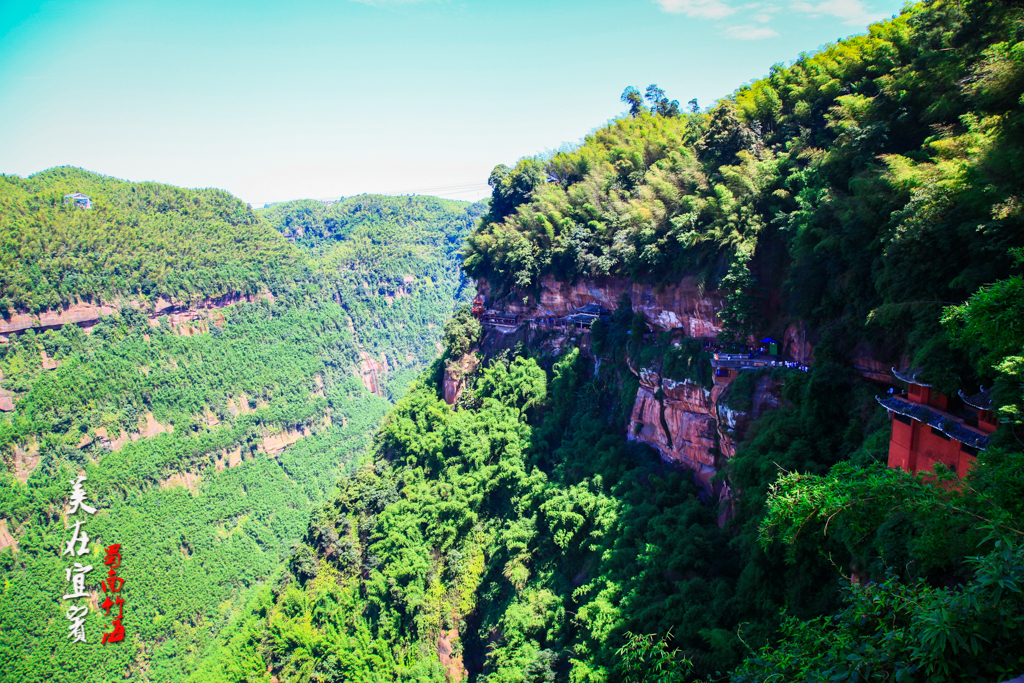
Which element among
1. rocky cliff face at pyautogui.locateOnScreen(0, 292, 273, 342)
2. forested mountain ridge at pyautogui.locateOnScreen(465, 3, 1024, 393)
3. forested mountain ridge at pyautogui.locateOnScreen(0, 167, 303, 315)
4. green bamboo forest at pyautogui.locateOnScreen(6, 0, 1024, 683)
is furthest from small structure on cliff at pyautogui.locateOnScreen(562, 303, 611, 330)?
forested mountain ridge at pyautogui.locateOnScreen(0, 167, 303, 315)

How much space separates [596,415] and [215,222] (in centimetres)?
8900

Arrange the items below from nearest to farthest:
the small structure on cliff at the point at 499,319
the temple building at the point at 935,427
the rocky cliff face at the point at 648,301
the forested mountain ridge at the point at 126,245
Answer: the temple building at the point at 935,427 → the rocky cliff face at the point at 648,301 → the small structure on cliff at the point at 499,319 → the forested mountain ridge at the point at 126,245

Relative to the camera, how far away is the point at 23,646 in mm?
45125

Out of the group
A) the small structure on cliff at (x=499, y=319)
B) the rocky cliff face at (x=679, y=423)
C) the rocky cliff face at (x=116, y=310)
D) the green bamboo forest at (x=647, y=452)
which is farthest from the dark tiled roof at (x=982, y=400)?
the rocky cliff face at (x=116, y=310)

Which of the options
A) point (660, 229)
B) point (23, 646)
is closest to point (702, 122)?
point (660, 229)

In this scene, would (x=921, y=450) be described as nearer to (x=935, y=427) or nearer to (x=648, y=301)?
(x=935, y=427)

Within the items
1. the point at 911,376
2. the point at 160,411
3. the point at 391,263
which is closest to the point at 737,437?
the point at 911,376

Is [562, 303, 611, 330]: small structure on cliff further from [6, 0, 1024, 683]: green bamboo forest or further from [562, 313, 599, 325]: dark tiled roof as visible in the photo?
[6, 0, 1024, 683]: green bamboo forest

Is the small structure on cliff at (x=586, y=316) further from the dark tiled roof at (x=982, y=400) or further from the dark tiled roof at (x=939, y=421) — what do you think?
the dark tiled roof at (x=982, y=400)

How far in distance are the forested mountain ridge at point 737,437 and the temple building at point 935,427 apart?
582mm

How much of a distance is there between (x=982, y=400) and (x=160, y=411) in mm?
79215

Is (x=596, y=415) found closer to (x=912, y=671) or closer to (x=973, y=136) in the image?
(x=973, y=136)

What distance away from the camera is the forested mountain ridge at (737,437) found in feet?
31.8

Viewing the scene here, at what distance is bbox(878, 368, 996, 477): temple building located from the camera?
11.6 m
